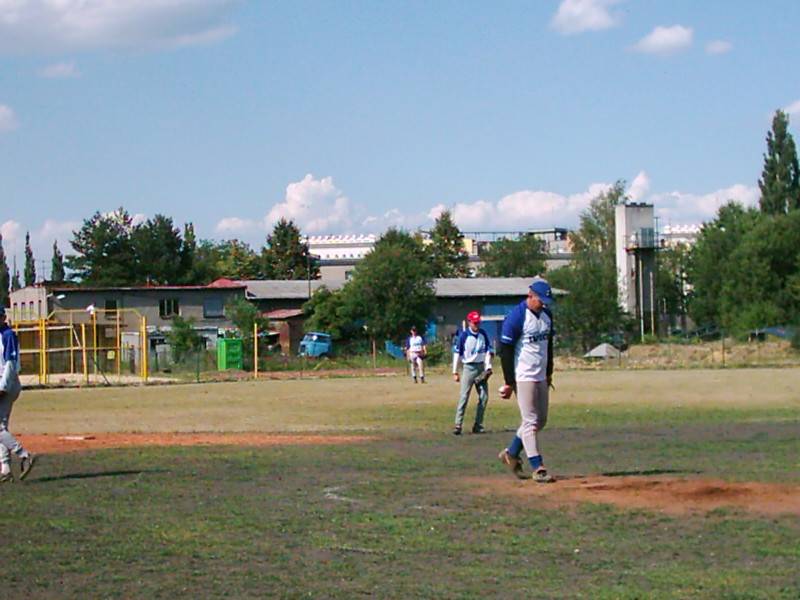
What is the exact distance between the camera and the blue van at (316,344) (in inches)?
2990

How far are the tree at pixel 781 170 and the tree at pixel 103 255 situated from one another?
59417 millimetres

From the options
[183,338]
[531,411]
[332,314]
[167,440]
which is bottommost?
[167,440]

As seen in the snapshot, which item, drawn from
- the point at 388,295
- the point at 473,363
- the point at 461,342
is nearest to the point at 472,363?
the point at 473,363

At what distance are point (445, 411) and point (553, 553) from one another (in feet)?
62.1

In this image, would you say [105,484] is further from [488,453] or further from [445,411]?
[445,411]

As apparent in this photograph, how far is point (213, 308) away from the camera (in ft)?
300

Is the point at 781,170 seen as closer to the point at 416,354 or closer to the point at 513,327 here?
the point at 416,354

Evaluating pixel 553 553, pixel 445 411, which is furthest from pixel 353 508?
pixel 445 411

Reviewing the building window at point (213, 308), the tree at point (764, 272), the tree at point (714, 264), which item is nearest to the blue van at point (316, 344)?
the building window at point (213, 308)

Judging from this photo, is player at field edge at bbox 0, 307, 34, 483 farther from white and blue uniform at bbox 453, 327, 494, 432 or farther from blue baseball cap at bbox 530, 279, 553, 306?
white and blue uniform at bbox 453, 327, 494, 432

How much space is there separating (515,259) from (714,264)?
168ft

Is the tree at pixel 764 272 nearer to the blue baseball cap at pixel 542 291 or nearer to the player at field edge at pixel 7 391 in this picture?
the blue baseball cap at pixel 542 291

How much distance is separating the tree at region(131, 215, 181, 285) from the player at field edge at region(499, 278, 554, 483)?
364 ft

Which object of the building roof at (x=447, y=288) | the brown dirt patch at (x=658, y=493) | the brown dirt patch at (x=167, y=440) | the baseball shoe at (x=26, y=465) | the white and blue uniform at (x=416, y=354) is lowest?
the brown dirt patch at (x=658, y=493)
